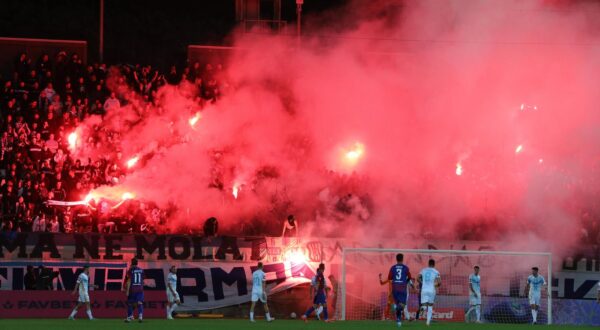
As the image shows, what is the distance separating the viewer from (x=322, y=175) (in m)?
30.5

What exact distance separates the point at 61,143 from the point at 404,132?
1016 centimetres

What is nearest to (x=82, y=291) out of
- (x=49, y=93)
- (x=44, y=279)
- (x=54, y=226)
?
(x=44, y=279)

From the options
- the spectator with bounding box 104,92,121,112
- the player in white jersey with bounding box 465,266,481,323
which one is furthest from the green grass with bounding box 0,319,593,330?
the spectator with bounding box 104,92,121,112

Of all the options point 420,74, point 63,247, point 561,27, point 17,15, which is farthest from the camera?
point 17,15

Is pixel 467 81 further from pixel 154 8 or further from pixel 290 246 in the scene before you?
pixel 154 8

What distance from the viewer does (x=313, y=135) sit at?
31.8 metres

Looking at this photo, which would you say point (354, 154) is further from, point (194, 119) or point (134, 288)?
point (134, 288)

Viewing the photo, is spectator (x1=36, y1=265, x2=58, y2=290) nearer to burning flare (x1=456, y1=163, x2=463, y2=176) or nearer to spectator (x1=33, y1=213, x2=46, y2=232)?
spectator (x1=33, y1=213, x2=46, y2=232)

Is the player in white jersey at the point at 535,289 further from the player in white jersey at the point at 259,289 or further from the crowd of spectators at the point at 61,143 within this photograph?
the crowd of spectators at the point at 61,143

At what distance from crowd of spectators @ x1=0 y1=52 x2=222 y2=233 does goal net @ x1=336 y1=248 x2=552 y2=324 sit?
5.72 meters

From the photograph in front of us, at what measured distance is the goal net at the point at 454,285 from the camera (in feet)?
88.5

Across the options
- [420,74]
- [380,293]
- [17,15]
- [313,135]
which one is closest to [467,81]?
[420,74]

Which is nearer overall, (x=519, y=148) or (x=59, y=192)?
(x=59, y=192)

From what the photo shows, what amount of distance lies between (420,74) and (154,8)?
11456 millimetres
